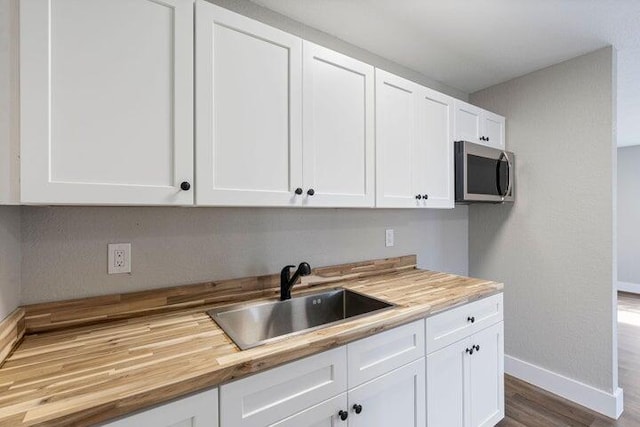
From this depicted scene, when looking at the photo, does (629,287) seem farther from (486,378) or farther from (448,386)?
(448,386)

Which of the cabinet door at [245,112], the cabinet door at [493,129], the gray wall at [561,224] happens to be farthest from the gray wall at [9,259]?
the gray wall at [561,224]

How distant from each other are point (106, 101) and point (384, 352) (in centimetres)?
133

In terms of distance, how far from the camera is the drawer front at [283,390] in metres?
0.86

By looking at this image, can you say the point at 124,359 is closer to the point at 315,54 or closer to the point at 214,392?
the point at 214,392

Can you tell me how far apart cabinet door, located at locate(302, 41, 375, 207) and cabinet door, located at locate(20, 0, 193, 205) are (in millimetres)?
507

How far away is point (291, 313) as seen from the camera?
4.96ft

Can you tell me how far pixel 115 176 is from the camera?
951 mm

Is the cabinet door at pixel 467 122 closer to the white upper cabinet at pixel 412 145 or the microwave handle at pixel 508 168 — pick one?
the white upper cabinet at pixel 412 145

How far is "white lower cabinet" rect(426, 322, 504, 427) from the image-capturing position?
1399mm

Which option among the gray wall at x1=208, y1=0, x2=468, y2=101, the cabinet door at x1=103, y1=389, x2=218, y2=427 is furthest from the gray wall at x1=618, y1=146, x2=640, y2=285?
the cabinet door at x1=103, y1=389, x2=218, y2=427

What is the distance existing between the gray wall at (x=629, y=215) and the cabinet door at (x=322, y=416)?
6006mm

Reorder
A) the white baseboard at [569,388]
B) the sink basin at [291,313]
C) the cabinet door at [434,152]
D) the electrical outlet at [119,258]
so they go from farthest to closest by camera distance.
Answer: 1. the white baseboard at [569,388]
2. the cabinet door at [434,152]
3. the sink basin at [291,313]
4. the electrical outlet at [119,258]

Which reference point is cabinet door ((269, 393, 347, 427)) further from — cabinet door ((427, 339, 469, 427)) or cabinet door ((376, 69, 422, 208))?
cabinet door ((376, 69, 422, 208))

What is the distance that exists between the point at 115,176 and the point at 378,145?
3.88 feet
